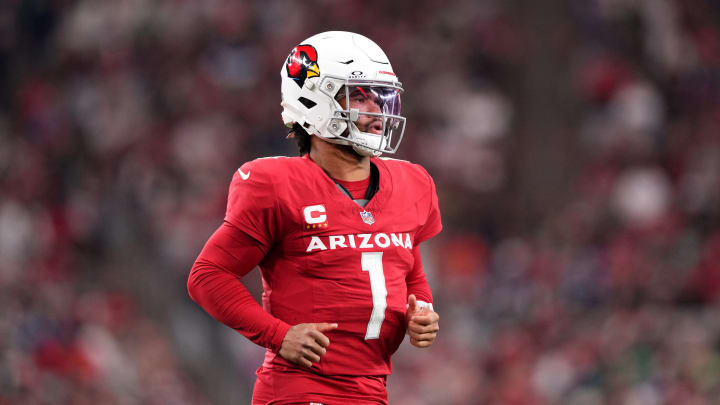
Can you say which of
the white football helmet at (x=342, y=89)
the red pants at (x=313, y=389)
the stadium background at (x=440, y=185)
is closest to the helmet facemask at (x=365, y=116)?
the white football helmet at (x=342, y=89)

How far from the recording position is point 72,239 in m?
8.91

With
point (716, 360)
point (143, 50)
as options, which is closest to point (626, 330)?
point (716, 360)

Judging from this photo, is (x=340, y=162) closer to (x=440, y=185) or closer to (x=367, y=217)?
(x=367, y=217)

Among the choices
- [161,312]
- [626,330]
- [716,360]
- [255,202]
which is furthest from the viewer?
[161,312]

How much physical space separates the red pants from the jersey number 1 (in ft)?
0.51

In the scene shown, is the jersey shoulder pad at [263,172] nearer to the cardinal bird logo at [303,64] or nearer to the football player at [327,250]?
the football player at [327,250]

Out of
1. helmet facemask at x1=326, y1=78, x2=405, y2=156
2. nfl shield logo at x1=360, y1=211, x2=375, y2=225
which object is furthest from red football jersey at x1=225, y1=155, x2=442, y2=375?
helmet facemask at x1=326, y1=78, x2=405, y2=156

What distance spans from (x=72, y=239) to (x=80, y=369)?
180 centimetres

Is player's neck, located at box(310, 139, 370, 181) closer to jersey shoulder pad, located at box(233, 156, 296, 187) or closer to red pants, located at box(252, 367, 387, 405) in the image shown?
jersey shoulder pad, located at box(233, 156, 296, 187)

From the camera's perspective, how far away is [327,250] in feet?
10.3

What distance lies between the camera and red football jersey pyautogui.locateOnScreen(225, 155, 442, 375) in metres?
3.11

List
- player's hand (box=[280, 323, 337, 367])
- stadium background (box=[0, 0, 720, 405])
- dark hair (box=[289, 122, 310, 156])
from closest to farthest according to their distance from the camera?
player's hand (box=[280, 323, 337, 367])
dark hair (box=[289, 122, 310, 156])
stadium background (box=[0, 0, 720, 405])

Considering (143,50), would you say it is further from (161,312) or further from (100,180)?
(161,312)

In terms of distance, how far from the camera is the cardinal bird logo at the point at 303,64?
332cm
